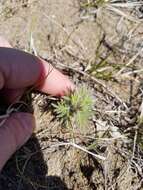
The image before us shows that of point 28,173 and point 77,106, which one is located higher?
point 77,106

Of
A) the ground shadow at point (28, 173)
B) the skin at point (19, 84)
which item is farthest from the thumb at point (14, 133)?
the ground shadow at point (28, 173)

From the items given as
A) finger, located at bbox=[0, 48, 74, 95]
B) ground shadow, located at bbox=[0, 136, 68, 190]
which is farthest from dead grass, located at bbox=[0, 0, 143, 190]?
finger, located at bbox=[0, 48, 74, 95]

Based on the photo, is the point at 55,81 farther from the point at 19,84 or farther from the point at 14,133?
the point at 14,133

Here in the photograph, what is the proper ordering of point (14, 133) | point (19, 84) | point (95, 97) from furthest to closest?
point (95, 97) → point (19, 84) → point (14, 133)

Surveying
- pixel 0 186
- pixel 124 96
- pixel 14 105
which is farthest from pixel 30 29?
pixel 0 186

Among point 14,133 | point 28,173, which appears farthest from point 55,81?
point 28,173

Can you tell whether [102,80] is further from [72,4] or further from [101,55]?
[72,4]
